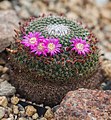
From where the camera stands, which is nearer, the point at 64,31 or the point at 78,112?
the point at 78,112

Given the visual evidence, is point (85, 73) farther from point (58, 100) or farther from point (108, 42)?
point (108, 42)

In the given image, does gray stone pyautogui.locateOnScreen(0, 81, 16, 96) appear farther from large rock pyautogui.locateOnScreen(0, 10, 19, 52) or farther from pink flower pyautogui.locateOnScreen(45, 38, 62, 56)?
pink flower pyautogui.locateOnScreen(45, 38, 62, 56)

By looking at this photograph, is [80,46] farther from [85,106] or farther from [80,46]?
[85,106]

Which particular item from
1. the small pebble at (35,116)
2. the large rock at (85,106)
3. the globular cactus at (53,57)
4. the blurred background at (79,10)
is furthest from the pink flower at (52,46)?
the blurred background at (79,10)

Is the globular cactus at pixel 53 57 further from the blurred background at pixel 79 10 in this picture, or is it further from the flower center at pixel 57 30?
the blurred background at pixel 79 10

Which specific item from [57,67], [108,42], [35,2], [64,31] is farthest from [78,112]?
[35,2]

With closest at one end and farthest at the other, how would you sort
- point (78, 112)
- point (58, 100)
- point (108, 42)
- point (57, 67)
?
1. point (78, 112)
2. point (57, 67)
3. point (58, 100)
4. point (108, 42)

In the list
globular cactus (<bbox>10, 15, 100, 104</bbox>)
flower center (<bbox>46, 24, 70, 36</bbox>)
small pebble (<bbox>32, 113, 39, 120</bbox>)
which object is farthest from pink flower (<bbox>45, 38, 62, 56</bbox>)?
small pebble (<bbox>32, 113, 39, 120</bbox>)
